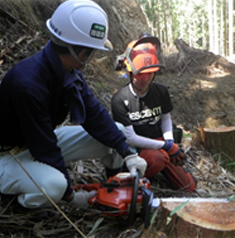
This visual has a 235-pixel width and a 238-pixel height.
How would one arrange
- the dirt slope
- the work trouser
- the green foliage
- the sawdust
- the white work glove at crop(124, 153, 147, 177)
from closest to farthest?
the sawdust → the white work glove at crop(124, 153, 147, 177) → the work trouser → the dirt slope → the green foliage

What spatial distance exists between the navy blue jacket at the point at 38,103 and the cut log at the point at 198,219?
2.55 feet

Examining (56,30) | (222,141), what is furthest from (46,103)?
(222,141)

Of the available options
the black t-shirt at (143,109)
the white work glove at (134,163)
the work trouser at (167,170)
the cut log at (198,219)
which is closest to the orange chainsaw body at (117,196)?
the white work glove at (134,163)

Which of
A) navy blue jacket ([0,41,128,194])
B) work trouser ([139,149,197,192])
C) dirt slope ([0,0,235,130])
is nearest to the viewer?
navy blue jacket ([0,41,128,194])

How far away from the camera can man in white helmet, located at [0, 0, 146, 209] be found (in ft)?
6.55

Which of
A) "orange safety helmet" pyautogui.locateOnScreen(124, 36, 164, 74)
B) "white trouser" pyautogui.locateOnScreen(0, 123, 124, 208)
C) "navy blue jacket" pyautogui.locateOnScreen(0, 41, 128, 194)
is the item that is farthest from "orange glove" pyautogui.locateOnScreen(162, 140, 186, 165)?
"white trouser" pyautogui.locateOnScreen(0, 123, 124, 208)

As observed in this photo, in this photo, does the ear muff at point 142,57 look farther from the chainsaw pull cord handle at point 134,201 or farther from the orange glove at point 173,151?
the chainsaw pull cord handle at point 134,201

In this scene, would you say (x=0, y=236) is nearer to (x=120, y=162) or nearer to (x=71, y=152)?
(x=71, y=152)

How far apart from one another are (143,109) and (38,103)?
145cm

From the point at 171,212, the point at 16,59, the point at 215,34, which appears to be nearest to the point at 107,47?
the point at 171,212

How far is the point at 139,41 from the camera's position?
313 cm

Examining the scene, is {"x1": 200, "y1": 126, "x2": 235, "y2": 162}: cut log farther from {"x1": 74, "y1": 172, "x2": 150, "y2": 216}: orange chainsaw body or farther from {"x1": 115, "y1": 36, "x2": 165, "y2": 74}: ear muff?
{"x1": 74, "y1": 172, "x2": 150, "y2": 216}: orange chainsaw body

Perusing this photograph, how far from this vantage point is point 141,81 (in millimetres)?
3045

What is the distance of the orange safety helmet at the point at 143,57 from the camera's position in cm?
299
